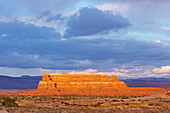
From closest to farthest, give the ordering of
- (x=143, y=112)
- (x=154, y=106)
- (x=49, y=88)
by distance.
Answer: (x=143, y=112) → (x=154, y=106) → (x=49, y=88)

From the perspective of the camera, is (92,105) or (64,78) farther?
(64,78)

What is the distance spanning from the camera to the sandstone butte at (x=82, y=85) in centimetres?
11569

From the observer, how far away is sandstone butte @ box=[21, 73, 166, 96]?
11569 cm

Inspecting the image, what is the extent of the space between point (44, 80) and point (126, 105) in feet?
332

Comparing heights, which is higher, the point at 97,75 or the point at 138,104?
the point at 97,75

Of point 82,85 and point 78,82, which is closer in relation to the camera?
point 82,85

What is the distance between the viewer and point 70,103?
38.0 meters

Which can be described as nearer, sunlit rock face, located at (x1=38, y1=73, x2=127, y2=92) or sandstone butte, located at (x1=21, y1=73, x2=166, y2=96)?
sandstone butte, located at (x1=21, y1=73, x2=166, y2=96)

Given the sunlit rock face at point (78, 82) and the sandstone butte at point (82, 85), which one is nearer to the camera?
the sandstone butte at point (82, 85)

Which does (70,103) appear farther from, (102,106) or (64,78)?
(64,78)

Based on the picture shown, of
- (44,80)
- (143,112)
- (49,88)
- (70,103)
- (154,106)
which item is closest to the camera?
(143,112)

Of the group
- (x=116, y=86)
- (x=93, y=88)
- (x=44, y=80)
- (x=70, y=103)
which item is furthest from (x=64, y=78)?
Result: (x=70, y=103)

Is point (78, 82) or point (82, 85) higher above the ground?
point (78, 82)

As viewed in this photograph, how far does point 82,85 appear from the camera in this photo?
128 metres
